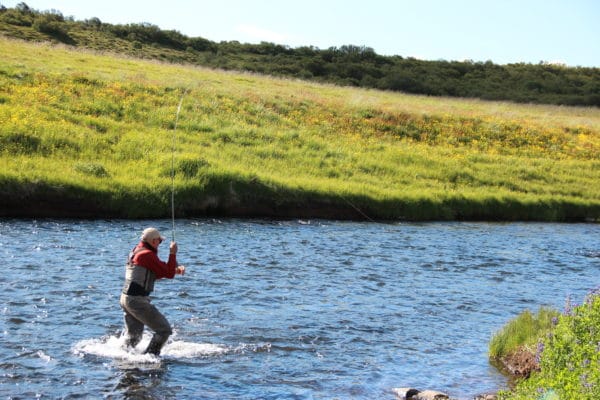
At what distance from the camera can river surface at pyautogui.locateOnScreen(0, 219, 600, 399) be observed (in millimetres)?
11531

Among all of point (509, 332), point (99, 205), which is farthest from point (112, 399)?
point (99, 205)

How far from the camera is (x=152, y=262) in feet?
39.3

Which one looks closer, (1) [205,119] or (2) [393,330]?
(2) [393,330]

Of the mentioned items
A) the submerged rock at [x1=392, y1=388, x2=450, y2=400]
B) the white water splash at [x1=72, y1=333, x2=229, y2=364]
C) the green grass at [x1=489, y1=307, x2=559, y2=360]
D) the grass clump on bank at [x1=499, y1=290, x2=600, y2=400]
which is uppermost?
the grass clump on bank at [x1=499, y1=290, x2=600, y2=400]

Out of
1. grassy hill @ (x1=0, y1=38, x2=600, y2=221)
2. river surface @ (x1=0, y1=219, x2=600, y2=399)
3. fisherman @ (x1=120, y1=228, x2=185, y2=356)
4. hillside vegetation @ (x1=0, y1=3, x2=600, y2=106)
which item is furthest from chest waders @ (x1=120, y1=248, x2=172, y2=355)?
hillside vegetation @ (x1=0, y1=3, x2=600, y2=106)

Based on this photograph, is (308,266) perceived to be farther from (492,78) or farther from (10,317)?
(492,78)

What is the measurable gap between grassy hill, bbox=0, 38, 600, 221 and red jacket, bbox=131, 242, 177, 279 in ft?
23.6

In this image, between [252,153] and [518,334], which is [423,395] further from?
[252,153]

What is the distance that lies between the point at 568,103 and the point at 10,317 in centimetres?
7829

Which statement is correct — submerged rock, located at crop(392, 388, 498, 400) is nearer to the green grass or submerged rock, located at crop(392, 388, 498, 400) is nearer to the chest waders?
the green grass

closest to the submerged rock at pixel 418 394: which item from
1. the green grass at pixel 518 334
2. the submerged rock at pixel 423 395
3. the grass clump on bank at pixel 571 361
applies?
the submerged rock at pixel 423 395

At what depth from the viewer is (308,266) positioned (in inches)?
775

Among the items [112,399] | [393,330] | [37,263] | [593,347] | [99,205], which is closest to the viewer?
[593,347]

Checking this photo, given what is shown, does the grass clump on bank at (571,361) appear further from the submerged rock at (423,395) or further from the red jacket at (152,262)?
the red jacket at (152,262)
